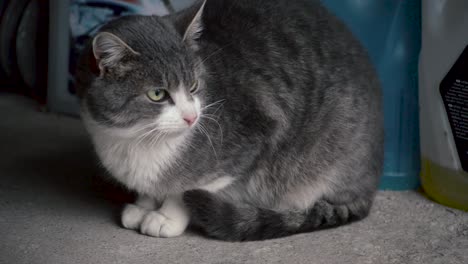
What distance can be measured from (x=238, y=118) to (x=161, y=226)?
1.31 ft

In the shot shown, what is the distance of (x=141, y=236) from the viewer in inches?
78.0

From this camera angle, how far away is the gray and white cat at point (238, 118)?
69.3 inches

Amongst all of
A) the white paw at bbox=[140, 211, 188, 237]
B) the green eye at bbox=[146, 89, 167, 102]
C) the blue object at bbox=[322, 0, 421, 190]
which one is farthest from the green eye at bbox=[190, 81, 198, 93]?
the blue object at bbox=[322, 0, 421, 190]

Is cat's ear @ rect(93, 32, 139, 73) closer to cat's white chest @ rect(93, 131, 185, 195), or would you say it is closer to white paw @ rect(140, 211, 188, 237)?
cat's white chest @ rect(93, 131, 185, 195)

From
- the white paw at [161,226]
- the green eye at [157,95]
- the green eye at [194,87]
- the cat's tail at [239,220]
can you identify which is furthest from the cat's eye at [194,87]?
the white paw at [161,226]

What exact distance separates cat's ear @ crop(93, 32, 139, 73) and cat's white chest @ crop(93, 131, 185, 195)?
0.86ft

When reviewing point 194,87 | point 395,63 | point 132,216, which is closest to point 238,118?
point 194,87

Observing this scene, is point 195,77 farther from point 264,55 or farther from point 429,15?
point 429,15

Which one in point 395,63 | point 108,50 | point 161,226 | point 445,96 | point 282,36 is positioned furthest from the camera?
point 395,63

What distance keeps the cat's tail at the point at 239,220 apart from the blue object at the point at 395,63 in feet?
1.94

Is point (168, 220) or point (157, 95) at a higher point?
point (157, 95)

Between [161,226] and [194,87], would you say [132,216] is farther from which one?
[194,87]

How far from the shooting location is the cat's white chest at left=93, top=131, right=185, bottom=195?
6.17 feet

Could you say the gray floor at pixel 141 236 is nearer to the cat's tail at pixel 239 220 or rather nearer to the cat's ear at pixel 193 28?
the cat's tail at pixel 239 220
